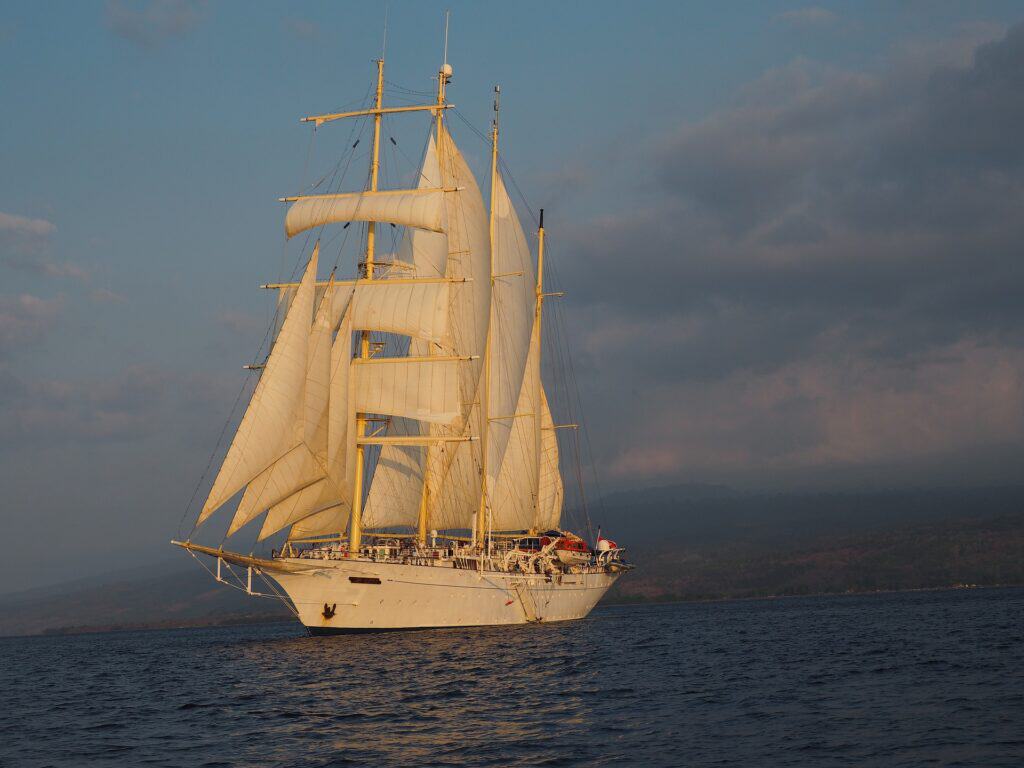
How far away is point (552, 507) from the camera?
95625 mm

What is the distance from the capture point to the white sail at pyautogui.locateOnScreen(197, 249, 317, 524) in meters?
57.3

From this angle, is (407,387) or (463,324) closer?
(407,387)

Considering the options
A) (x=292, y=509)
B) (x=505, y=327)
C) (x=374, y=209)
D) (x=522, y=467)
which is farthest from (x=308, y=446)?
(x=522, y=467)

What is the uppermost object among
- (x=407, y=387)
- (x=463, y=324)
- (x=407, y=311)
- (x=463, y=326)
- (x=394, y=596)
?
(x=407, y=311)

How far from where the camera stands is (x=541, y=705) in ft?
120

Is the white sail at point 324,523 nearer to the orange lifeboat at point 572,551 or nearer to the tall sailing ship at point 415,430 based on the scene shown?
the tall sailing ship at point 415,430

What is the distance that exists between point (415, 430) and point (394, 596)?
17.1m

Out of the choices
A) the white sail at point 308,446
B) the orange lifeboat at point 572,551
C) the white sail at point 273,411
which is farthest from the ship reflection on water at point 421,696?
the orange lifeboat at point 572,551

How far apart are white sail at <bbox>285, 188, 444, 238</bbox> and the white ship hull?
23580 mm

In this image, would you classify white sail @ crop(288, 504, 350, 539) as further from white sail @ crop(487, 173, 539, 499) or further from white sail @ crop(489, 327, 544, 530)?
white sail @ crop(489, 327, 544, 530)

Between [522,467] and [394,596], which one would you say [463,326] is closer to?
[522,467]

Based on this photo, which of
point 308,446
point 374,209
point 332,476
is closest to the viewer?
point 308,446

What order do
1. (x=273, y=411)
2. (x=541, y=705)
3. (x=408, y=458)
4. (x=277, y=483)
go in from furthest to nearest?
(x=408, y=458) < (x=277, y=483) < (x=273, y=411) < (x=541, y=705)

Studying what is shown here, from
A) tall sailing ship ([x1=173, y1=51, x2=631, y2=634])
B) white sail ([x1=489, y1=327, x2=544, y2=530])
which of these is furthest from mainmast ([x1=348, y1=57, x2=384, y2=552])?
white sail ([x1=489, y1=327, x2=544, y2=530])
